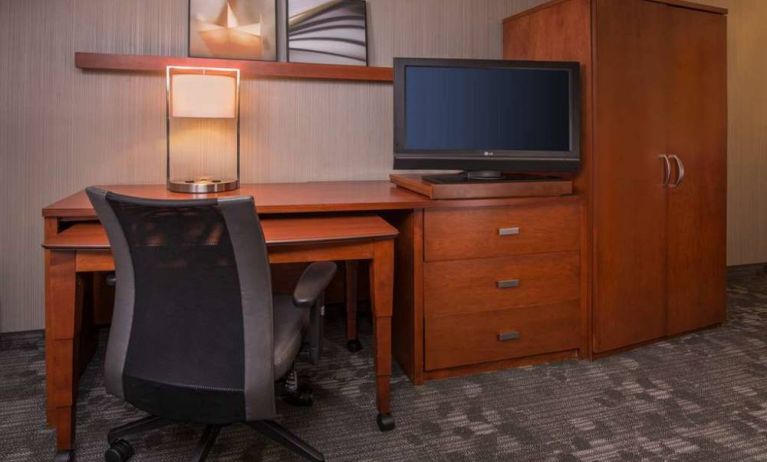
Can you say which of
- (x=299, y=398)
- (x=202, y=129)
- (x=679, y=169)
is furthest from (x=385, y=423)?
(x=679, y=169)

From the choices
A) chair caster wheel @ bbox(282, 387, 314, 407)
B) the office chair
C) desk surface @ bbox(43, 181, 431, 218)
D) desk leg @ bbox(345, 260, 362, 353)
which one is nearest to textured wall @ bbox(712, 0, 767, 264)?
desk surface @ bbox(43, 181, 431, 218)

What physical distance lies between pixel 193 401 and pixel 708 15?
259cm

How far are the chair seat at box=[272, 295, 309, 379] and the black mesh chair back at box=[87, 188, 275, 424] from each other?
0.07m

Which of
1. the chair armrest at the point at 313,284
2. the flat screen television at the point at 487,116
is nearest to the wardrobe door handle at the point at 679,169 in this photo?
the flat screen television at the point at 487,116

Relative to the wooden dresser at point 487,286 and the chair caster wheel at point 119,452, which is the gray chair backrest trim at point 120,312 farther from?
the wooden dresser at point 487,286

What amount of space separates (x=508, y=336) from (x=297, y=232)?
0.98 meters

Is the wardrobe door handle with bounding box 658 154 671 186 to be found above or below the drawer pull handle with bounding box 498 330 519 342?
above

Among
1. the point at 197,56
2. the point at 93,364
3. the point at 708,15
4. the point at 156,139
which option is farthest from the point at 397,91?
the point at 93,364

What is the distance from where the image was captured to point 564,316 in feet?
7.32

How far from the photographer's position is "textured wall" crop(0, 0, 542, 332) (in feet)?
7.45

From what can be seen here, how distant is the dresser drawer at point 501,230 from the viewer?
6.63 feet

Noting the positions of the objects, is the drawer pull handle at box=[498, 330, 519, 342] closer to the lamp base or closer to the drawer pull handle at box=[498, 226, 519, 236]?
the drawer pull handle at box=[498, 226, 519, 236]

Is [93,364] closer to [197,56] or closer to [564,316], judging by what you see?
[197,56]

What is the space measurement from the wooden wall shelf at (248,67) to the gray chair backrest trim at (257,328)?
1410 mm
